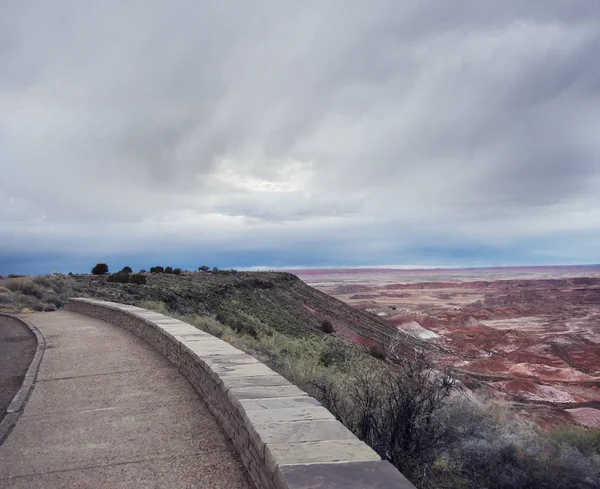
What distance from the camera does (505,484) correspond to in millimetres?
7184

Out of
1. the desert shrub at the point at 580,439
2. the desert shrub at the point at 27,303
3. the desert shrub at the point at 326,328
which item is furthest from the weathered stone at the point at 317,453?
the desert shrub at the point at 326,328

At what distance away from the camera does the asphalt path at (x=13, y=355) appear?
776 centimetres

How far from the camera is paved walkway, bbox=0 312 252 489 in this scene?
4500 mm

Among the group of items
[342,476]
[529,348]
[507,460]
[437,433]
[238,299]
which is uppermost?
[342,476]

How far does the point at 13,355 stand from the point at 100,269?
82.6ft

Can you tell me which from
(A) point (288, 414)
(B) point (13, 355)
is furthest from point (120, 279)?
(A) point (288, 414)

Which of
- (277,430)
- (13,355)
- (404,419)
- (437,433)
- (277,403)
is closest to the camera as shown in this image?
(277,430)

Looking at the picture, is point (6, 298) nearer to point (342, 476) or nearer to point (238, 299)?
point (238, 299)

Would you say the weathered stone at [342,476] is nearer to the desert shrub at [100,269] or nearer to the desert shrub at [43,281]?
the desert shrub at [43,281]

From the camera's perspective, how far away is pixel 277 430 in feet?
12.7

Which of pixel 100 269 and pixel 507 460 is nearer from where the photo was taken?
pixel 507 460

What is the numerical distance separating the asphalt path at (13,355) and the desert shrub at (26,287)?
8.13 meters

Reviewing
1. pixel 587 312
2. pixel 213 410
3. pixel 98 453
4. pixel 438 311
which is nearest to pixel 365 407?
pixel 213 410

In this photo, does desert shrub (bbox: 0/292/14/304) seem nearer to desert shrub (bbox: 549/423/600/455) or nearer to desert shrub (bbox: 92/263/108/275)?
desert shrub (bbox: 92/263/108/275)
